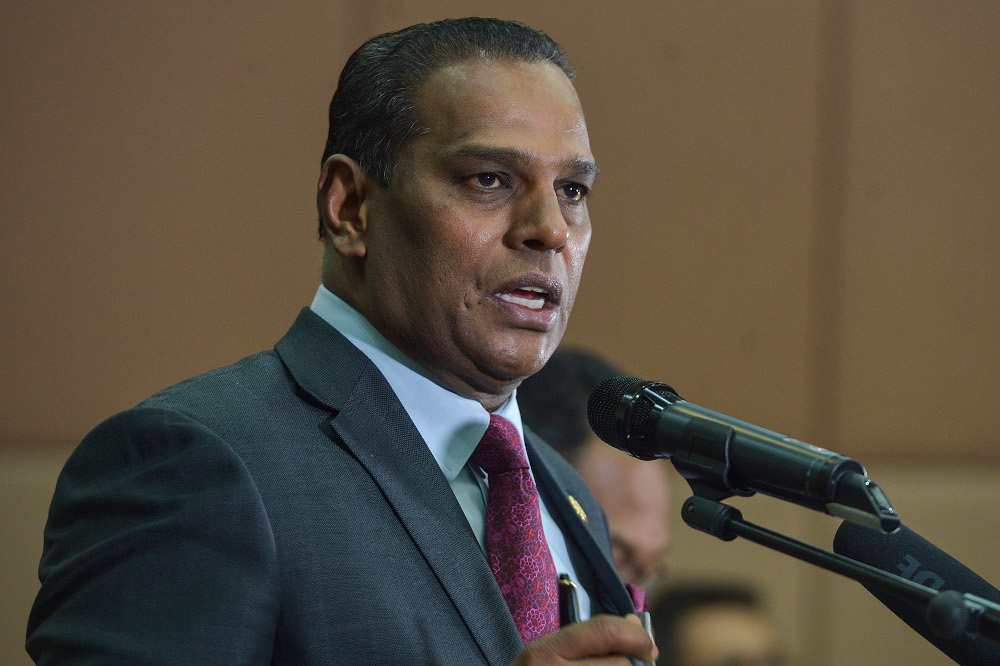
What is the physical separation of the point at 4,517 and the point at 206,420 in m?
1.74

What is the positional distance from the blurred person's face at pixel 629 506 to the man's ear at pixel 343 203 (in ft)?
3.48

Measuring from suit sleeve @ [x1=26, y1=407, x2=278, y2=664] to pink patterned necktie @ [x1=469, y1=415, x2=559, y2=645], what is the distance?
29 centimetres

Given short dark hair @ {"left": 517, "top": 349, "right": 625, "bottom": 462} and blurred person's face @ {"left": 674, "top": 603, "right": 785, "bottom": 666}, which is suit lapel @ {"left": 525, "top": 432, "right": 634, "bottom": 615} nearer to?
short dark hair @ {"left": 517, "top": 349, "right": 625, "bottom": 462}

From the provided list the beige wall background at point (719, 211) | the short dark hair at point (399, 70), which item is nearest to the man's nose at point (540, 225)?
the short dark hair at point (399, 70)

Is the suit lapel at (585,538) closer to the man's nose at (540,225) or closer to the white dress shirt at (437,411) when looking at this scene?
the white dress shirt at (437,411)

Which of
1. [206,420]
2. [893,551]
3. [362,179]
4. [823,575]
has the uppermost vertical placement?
[362,179]

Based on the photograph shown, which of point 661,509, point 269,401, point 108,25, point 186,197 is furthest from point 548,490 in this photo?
point 108,25

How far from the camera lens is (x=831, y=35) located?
296 centimetres

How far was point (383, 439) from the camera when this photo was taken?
1.19m

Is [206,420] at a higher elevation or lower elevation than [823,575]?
higher

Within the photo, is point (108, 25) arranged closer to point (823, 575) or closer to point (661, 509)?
point (661, 509)

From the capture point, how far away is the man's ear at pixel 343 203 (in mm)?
1338

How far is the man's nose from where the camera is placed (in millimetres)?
1245

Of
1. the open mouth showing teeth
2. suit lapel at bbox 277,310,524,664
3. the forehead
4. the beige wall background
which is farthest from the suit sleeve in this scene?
the beige wall background
